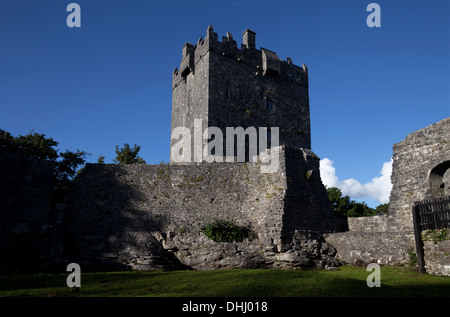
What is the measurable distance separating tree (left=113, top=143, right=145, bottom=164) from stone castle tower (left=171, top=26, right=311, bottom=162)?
486cm

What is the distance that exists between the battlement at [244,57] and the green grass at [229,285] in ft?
75.1

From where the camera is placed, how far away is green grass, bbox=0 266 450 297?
35.6 feet

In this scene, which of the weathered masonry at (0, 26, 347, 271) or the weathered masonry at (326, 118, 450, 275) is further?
the weathered masonry at (0, 26, 347, 271)

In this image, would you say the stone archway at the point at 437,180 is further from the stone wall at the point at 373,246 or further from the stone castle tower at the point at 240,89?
the stone castle tower at the point at 240,89

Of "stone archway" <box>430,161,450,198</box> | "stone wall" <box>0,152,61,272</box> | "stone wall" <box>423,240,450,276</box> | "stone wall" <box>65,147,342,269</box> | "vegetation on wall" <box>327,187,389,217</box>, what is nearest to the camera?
"stone wall" <box>423,240,450,276</box>

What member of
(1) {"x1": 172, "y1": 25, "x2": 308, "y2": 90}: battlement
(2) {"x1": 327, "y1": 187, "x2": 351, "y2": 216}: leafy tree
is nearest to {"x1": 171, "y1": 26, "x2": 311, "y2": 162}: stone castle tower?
(1) {"x1": 172, "y1": 25, "x2": 308, "y2": 90}: battlement

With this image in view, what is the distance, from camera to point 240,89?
108 ft

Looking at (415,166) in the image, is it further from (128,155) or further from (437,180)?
(128,155)

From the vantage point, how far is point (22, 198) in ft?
59.6

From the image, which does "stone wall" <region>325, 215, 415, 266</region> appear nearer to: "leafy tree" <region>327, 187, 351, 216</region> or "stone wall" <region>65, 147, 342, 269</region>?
"stone wall" <region>65, 147, 342, 269</region>
